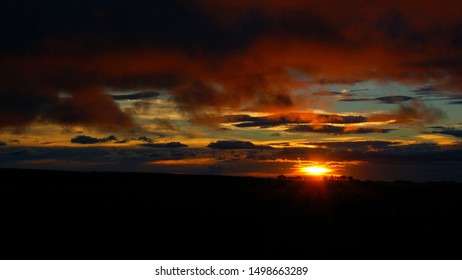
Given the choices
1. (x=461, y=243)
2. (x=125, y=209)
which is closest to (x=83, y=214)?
(x=125, y=209)

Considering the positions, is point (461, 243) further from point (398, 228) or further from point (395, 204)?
point (395, 204)

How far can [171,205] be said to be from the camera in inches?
1471

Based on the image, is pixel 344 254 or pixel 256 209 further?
pixel 256 209

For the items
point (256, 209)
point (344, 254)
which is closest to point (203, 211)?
point (256, 209)

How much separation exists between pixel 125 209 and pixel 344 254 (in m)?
16.6

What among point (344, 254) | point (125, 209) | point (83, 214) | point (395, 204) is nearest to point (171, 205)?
point (125, 209)

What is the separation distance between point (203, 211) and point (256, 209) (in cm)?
341

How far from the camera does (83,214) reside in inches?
1244
